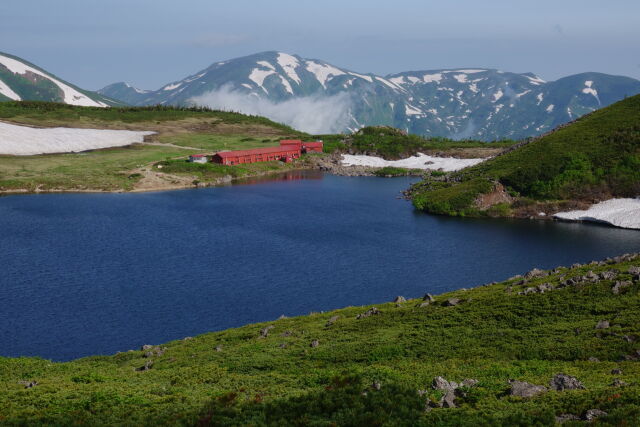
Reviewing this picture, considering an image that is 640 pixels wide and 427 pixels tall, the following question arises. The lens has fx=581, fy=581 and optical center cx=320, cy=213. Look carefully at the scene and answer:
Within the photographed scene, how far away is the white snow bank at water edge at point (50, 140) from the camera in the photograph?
165738 mm

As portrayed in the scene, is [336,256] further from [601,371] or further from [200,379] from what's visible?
[601,371]

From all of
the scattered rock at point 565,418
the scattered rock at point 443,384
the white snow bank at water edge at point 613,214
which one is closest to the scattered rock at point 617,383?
the scattered rock at point 565,418

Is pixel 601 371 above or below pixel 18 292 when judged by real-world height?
above

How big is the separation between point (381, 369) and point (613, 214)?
88108 mm

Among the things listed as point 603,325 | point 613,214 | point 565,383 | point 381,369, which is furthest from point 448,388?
point 613,214

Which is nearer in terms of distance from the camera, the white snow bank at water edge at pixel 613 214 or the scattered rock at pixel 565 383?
the scattered rock at pixel 565 383

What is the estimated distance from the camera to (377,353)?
32844 mm

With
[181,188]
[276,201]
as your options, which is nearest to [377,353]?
[276,201]

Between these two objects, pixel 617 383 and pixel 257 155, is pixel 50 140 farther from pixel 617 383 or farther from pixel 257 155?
pixel 617 383

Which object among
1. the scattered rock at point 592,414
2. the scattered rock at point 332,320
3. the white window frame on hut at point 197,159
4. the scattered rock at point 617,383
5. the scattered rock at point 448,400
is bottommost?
the scattered rock at point 332,320

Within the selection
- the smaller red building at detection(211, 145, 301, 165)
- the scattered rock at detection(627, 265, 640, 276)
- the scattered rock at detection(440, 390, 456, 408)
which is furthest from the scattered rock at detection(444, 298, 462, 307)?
the smaller red building at detection(211, 145, 301, 165)

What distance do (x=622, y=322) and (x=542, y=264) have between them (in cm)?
4192

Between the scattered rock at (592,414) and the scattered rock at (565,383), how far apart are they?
3.54m

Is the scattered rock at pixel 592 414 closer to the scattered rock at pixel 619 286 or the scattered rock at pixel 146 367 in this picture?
the scattered rock at pixel 619 286
